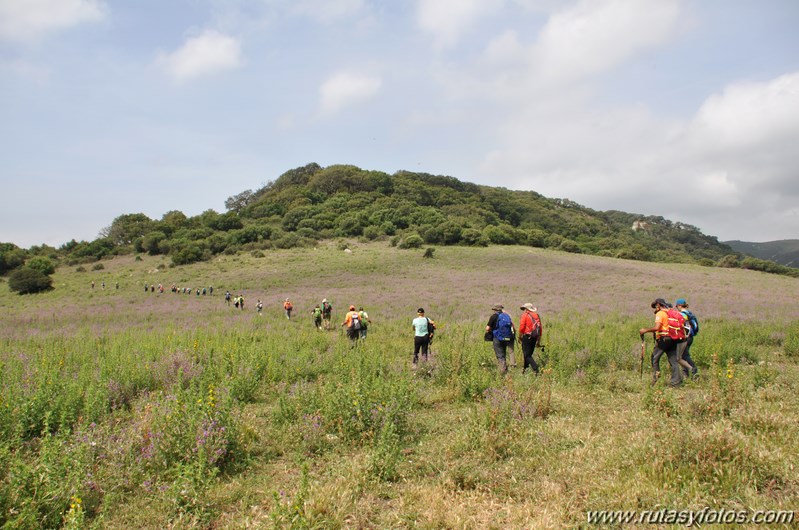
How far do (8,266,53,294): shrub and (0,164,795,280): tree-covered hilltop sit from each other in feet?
43.3

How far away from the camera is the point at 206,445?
16.0 feet

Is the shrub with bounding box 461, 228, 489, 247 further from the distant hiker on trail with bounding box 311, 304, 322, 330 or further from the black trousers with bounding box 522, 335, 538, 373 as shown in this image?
the black trousers with bounding box 522, 335, 538, 373

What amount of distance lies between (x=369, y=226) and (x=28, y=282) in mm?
46052

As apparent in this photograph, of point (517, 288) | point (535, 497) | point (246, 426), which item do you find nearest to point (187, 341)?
point (246, 426)

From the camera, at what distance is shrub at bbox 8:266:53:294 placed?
3919cm

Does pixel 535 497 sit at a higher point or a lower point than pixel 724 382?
lower

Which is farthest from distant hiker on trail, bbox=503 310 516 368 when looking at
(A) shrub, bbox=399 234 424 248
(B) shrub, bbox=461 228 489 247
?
(B) shrub, bbox=461 228 489 247

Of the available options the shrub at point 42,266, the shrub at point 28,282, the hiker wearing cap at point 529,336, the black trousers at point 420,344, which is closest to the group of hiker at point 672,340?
the hiker wearing cap at point 529,336

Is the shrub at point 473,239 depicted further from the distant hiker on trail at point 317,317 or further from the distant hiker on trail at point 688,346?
the distant hiker on trail at point 688,346

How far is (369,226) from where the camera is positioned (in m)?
73.2

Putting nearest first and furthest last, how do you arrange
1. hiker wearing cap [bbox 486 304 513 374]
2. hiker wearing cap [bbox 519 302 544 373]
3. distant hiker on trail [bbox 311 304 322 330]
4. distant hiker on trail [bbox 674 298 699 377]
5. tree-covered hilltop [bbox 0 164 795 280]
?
1. distant hiker on trail [bbox 674 298 699 377]
2. hiker wearing cap [bbox 519 302 544 373]
3. hiker wearing cap [bbox 486 304 513 374]
4. distant hiker on trail [bbox 311 304 322 330]
5. tree-covered hilltop [bbox 0 164 795 280]

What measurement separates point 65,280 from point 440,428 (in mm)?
53556

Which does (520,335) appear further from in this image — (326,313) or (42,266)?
(42,266)

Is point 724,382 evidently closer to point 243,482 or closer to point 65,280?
point 243,482
